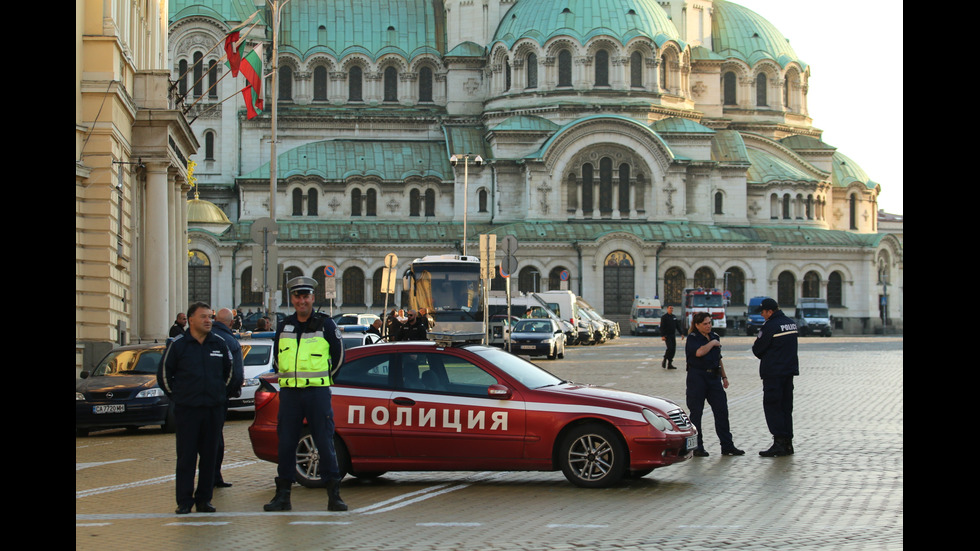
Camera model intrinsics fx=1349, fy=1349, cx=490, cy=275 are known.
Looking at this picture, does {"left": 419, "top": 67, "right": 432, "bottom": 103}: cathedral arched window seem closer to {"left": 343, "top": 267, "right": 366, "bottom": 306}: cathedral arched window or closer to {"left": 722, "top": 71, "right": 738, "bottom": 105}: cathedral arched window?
{"left": 343, "top": 267, "right": 366, "bottom": 306}: cathedral arched window

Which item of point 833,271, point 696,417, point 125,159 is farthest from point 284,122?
point 696,417

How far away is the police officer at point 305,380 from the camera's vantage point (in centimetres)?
1238

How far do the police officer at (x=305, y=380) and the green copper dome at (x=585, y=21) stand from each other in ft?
227

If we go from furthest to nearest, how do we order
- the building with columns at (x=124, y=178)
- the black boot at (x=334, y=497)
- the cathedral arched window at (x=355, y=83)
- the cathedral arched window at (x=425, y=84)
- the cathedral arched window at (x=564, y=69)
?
the cathedral arched window at (x=425, y=84) → the cathedral arched window at (x=355, y=83) → the cathedral arched window at (x=564, y=69) → the building with columns at (x=124, y=178) → the black boot at (x=334, y=497)

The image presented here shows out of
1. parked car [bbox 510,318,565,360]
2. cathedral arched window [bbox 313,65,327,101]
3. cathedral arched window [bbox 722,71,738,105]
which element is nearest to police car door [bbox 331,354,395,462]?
parked car [bbox 510,318,565,360]

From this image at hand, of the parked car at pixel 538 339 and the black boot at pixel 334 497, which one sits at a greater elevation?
the parked car at pixel 538 339

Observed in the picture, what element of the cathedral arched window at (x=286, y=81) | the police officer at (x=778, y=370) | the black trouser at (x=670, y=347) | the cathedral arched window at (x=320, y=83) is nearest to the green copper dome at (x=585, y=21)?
the cathedral arched window at (x=320, y=83)

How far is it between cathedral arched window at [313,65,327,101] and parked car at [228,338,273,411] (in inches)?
2500

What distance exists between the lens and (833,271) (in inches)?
3231

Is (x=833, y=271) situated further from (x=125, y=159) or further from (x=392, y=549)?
(x=392, y=549)

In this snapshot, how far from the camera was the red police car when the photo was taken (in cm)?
1350

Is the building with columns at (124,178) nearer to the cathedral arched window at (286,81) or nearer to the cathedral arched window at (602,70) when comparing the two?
the cathedral arched window at (602,70)

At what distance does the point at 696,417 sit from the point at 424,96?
7195 centimetres
